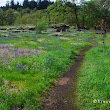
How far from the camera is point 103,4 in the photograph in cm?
9506

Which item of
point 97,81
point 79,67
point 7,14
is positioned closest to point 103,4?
point 7,14

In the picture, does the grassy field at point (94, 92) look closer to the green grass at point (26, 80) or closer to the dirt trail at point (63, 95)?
the dirt trail at point (63, 95)

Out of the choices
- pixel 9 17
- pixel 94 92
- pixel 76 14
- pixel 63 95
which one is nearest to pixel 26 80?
pixel 63 95

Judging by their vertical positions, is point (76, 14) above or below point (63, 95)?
above

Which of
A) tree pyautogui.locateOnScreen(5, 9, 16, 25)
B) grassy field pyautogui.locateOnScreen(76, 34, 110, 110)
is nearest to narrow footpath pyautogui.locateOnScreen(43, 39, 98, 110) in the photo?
grassy field pyautogui.locateOnScreen(76, 34, 110, 110)

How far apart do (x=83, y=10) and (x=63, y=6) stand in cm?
819

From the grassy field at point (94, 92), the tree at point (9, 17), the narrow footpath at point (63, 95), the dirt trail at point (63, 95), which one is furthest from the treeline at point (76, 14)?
the grassy field at point (94, 92)

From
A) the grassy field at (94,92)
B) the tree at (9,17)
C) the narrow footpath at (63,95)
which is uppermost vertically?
the tree at (9,17)

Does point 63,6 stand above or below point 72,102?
above

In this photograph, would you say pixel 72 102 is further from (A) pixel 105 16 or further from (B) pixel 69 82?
(A) pixel 105 16

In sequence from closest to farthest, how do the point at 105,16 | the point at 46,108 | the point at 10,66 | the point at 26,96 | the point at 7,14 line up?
the point at 46,108
the point at 26,96
the point at 10,66
the point at 105,16
the point at 7,14

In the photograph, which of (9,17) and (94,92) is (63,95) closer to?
(94,92)

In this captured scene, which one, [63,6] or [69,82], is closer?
[69,82]

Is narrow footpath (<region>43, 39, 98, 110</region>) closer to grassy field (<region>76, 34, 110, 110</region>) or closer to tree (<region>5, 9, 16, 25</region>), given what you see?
grassy field (<region>76, 34, 110, 110</region>)
